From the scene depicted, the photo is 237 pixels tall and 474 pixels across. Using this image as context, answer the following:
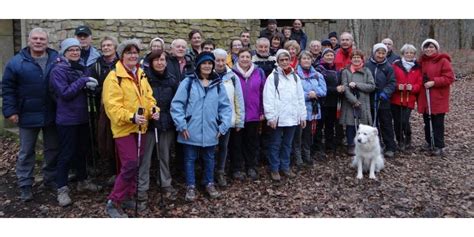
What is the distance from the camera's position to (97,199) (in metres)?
5.10

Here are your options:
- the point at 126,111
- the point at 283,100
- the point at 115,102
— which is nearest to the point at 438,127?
the point at 283,100

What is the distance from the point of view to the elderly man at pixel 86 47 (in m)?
5.48

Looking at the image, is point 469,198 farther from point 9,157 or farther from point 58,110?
point 9,157

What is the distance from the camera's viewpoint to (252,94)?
5547mm

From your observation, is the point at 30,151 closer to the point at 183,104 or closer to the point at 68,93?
the point at 68,93

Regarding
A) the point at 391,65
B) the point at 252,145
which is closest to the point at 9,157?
the point at 252,145

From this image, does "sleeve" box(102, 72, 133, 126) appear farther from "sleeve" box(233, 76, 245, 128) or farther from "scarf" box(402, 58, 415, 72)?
"scarf" box(402, 58, 415, 72)

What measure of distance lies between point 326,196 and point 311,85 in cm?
181

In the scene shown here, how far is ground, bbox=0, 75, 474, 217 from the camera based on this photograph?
481cm

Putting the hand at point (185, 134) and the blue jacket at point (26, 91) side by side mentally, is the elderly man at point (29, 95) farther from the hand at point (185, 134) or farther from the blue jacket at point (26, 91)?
the hand at point (185, 134)

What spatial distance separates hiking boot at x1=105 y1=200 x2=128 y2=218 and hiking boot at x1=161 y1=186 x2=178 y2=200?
0.71 metres

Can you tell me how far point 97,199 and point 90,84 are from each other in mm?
1534

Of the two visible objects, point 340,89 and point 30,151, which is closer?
point 30,151

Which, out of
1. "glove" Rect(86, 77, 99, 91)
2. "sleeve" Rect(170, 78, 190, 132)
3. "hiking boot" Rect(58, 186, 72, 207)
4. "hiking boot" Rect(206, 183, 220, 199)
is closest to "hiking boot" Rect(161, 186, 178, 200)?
"hiking boot" Rect(206, 183, 220, 199)
